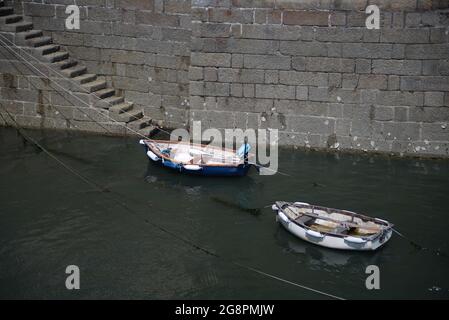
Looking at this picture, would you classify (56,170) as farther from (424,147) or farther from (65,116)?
(424,147)

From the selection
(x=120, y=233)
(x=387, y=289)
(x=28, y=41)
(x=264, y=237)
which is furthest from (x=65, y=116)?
(x=387, y=289)

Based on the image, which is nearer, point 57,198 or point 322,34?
point 57,198

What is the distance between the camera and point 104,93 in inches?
764

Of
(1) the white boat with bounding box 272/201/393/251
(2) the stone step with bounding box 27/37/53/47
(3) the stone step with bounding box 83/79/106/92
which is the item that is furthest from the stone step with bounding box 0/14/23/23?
(1) the white boat with bounding box 272/201/393/251

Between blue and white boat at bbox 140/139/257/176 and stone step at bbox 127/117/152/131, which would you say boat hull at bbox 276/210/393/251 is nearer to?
blue and white boat at bbox 140/139/257/176

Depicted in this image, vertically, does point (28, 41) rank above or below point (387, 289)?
above

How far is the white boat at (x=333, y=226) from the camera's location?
519 inches

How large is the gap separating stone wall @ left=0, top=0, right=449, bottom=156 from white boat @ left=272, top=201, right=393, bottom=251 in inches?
155

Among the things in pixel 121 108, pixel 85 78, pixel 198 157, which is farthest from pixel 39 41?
pixel 198 157

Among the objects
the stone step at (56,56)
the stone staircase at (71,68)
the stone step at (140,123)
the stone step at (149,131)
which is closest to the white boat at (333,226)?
the stone step at (149,131)

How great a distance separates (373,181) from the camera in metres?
16.4

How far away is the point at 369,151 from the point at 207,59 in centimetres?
464

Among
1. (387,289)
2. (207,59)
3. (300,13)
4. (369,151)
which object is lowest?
(387,289)

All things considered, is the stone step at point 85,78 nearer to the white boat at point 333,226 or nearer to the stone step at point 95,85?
the stone step at point 95,85
